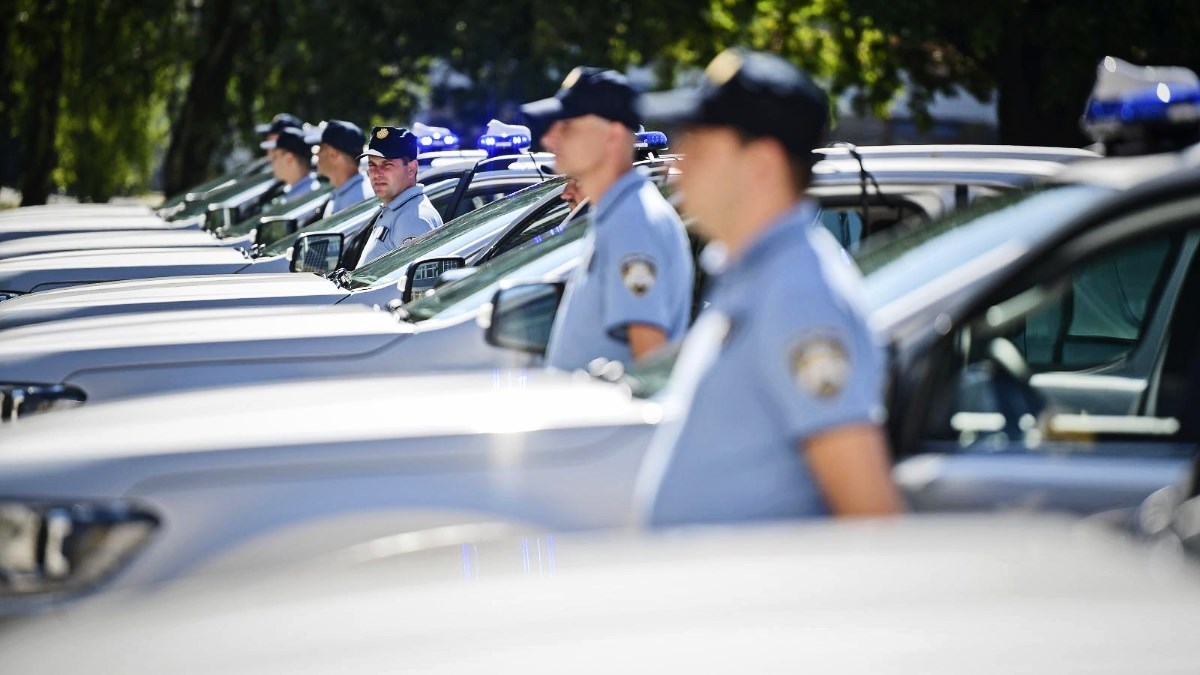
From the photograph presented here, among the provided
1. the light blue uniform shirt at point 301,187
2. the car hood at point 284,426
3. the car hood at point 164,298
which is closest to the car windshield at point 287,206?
the light blue uniform shirt at point 301,187

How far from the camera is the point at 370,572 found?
7.00 feet

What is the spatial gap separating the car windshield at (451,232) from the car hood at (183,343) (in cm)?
163

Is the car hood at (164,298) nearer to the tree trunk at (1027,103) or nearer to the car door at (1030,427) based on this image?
the car door at (1030,427)

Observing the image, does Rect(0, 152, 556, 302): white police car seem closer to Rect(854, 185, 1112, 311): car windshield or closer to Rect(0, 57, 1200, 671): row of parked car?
Rect(0, 57, 1200, 671): row of parked car

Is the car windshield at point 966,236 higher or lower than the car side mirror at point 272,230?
higher

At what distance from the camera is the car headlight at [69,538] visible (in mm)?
3322

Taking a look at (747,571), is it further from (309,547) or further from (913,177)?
(913,177)

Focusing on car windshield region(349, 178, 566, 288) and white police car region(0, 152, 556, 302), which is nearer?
car windshield region(349, 178, 566, 288)

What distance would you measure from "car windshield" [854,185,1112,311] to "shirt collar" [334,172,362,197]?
697 centimetres

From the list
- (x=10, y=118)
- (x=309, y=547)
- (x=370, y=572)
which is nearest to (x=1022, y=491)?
(x=309, y=547)

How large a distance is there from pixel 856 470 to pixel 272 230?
852 cm

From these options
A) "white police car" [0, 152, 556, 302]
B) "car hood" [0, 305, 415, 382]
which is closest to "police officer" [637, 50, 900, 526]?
"car hood" [0, 305, 415, 382]

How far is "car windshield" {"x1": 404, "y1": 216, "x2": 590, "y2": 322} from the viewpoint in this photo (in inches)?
208

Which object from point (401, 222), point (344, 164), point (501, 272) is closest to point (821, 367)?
point (501, 272)
